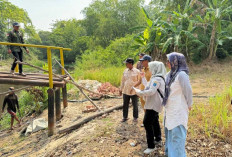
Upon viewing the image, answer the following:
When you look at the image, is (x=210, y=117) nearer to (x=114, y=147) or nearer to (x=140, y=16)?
(x=114, y=147)

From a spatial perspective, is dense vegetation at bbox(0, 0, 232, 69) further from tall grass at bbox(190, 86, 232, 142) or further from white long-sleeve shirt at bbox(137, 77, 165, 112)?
white long-sleeve shirt at bbox(137, 77, 165, 112)

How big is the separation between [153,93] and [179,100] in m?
0.44

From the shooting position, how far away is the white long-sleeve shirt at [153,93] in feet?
8.37

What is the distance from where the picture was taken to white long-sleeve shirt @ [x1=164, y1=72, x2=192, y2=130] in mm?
2119

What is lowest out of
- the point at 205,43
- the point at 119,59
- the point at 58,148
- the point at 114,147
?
the point at 58,148

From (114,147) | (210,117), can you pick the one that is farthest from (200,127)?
(114,147)

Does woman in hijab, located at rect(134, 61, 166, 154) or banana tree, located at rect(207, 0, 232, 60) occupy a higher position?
banana tree, located at rect(207, 0, 232, 60)

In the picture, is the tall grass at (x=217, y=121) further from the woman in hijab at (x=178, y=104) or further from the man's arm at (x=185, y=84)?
the man's arm at (x=185, y=84)

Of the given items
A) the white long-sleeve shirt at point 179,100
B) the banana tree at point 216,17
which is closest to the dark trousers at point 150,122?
the white long-sleeve shirt at point 179,100

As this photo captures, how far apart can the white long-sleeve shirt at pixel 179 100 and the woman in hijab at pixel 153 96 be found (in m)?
0.37

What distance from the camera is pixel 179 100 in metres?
2.19

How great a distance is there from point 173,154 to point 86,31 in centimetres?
3384

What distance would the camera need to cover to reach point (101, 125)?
4.05 m

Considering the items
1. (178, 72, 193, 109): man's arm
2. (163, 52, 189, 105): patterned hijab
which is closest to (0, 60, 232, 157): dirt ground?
(178, 72, 193, 109): man's arm
